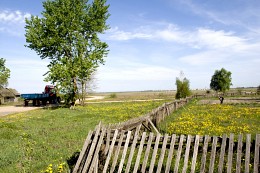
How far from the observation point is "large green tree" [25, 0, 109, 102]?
108ft

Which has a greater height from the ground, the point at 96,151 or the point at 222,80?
the point at 222,80

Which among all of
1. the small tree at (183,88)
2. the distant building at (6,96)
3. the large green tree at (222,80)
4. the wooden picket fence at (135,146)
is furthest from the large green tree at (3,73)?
the large green tree at (222,80)

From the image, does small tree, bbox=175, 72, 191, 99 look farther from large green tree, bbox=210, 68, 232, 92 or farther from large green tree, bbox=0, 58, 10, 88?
large green tree, bbox=210, 68, 232, 92

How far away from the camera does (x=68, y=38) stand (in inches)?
1367

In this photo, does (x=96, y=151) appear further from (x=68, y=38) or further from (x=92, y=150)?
(x=68, y=38)

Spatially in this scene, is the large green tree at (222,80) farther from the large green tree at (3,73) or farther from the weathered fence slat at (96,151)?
the weathered fence slat at (96,151)

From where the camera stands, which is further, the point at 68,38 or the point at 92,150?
the point at 68,38

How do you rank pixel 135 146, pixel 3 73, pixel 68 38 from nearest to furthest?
pixel 135 146, pixel 68 38, pixel 3 73

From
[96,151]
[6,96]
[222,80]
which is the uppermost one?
[222,80]

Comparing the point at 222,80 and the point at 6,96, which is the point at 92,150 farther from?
the point at 222,80

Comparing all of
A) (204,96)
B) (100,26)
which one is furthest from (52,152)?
(204,96)

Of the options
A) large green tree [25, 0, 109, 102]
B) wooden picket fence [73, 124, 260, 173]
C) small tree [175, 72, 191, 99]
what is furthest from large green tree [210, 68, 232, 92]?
wooden picket fence [73, 124, 260, 173]

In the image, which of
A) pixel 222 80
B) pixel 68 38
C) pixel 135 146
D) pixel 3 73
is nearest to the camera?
pixel 135 146

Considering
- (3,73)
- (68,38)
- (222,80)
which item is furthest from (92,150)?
(222,80)
